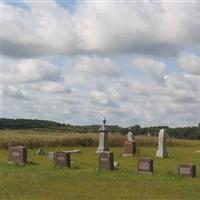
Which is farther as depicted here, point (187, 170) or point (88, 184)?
point (187, 170)

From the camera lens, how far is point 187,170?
24719 mm

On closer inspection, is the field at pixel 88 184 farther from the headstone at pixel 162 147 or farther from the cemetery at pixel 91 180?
the headstone at pixel 162 147

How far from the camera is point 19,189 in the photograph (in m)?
19.3

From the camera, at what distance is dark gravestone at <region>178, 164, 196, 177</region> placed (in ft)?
80.3

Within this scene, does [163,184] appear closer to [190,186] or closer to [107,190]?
[190,186]

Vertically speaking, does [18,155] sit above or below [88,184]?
above

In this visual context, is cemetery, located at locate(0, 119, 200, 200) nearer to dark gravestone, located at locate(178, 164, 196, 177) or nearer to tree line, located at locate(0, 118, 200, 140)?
dark gravestone, located at locate(178, 164, 196, 177)

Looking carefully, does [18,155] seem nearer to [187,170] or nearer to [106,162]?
[106,162]

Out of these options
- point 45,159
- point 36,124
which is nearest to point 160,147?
point 45,159

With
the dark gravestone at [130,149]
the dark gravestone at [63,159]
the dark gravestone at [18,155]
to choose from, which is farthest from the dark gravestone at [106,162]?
the dark gravestone at [130,149]

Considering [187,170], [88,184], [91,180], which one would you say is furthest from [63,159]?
[88,184]

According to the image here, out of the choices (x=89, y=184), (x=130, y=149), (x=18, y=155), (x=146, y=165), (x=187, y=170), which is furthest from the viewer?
(x=130, y=149)

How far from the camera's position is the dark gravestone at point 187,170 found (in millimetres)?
24489

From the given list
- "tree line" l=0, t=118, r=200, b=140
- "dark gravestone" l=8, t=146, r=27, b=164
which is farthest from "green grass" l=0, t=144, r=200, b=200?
"tree line" l=0, t=118, r=200, b=140
